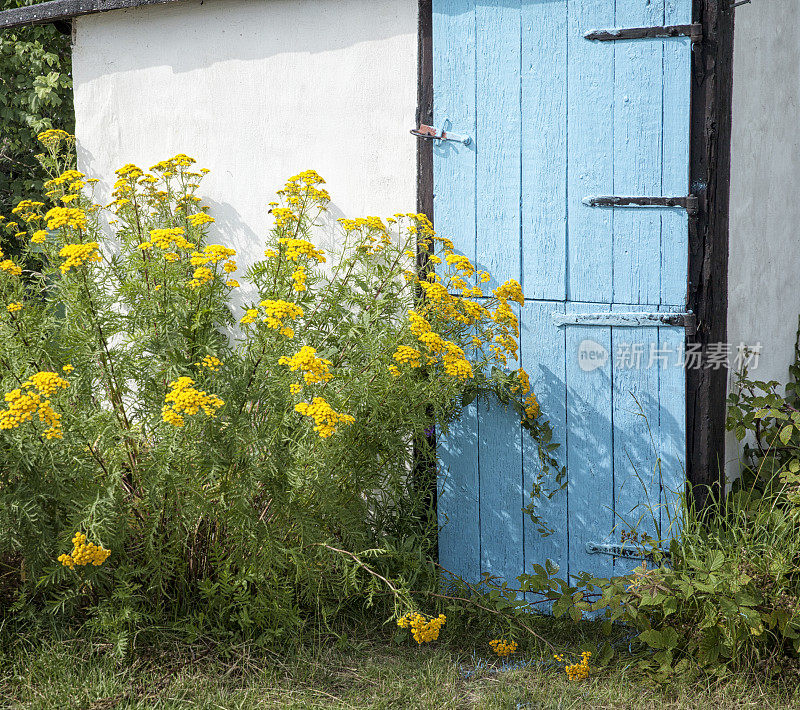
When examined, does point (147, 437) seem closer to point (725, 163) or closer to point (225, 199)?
point (225, 199)

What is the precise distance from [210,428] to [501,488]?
1504 mm

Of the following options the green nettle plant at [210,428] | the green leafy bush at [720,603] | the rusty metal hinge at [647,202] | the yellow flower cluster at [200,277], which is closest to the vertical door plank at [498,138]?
the green nettle plant at [210,428]

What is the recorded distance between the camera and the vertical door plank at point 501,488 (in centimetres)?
377

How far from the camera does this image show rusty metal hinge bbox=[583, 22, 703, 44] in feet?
10.6

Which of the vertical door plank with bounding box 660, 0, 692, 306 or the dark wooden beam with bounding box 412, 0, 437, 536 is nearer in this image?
the vertical door plank with bounding box 660, 0, 692, 306

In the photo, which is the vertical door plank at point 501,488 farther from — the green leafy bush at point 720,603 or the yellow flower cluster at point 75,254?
the yellow flower cluster at point 75,254

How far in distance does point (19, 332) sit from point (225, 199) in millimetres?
1599

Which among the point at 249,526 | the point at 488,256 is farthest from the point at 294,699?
the point at 488,256

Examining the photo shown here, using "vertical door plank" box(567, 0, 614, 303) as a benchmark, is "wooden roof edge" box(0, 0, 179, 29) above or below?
above

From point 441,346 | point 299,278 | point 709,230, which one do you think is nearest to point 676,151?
point 709,230

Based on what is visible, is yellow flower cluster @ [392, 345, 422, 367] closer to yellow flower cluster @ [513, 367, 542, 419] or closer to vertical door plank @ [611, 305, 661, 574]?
yellow flower cluster @ [513, 367, 542, 419]

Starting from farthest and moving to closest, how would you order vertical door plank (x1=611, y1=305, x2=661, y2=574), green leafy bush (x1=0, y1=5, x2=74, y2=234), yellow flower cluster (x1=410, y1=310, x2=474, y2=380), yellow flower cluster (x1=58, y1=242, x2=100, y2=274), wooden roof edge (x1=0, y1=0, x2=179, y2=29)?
1. green leafy bush (x1=0, y1=5, x2=74, y2=234)
2. wooden roof edge (x1=0, y1=0, x2=179, y2=29)
3. vertical door plank (x1=611, y1=305, x2=661, y2=574)
4. yellow flower cluster (x1=410, y1=310, x2=474, y2=380)
5. yellow flower cluster (x1=58, y1=242, x2=100, y2=274)

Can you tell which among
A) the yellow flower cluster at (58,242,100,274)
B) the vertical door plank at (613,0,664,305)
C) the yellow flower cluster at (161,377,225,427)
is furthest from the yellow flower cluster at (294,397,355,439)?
the vertical door plank at (613,0,664,305)

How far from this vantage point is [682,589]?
3045 millimetres
